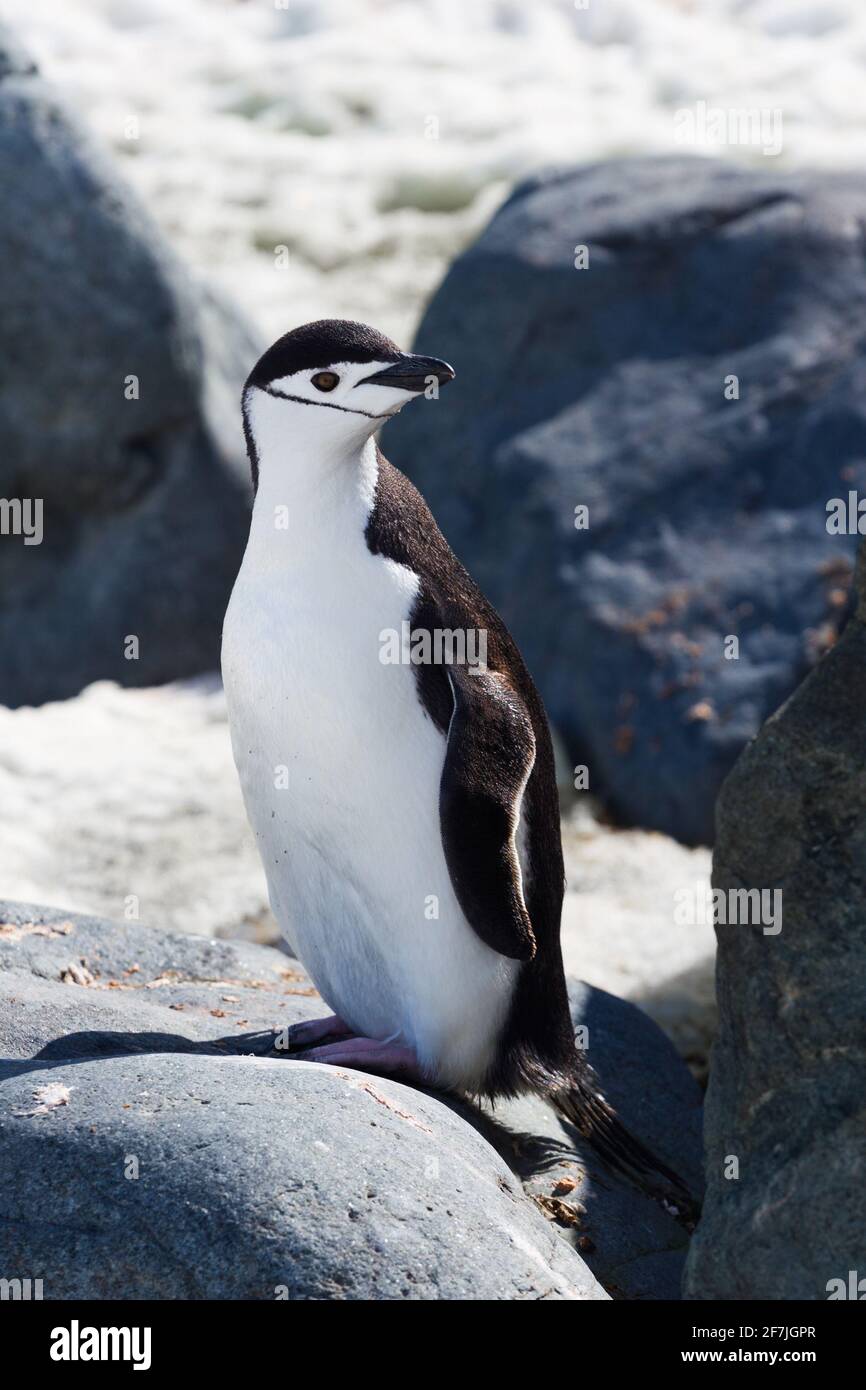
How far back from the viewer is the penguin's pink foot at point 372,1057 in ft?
11.3

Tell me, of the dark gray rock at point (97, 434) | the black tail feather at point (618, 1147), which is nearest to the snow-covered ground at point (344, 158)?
the dark gray rock at point (97, 434)

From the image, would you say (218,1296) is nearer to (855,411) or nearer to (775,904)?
(775,904)

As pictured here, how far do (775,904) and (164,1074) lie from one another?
40.9 inches

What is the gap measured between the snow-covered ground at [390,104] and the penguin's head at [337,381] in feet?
24.9

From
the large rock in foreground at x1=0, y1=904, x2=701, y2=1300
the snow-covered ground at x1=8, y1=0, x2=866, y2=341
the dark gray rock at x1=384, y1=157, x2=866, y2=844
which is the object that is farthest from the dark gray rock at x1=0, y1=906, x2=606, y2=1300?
the snow-covered ground at x1=8, y1=0, x2=866, y2=341

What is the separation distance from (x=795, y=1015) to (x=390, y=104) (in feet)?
44.7

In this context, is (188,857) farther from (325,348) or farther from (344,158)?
(344,158)

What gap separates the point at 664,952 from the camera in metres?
5.77

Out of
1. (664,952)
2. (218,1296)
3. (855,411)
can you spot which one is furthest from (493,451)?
(218,1296)

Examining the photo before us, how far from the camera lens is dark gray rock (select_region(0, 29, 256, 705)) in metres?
8.22

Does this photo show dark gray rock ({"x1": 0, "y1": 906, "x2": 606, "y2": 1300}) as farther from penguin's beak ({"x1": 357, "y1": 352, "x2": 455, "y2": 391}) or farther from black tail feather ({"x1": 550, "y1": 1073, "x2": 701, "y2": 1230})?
penguin's beak ({"x1": 357, "y1": 352, "x2": 455, "y2": 391})

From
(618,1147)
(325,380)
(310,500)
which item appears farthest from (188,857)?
(325,380)

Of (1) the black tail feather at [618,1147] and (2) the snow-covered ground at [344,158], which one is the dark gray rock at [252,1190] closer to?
(1) the black tail feather at [618,1147]

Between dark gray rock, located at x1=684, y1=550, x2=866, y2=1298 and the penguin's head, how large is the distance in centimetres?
91
